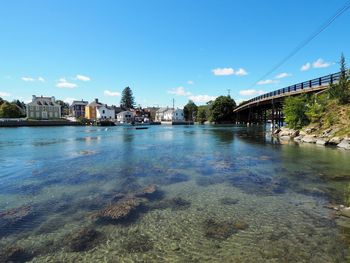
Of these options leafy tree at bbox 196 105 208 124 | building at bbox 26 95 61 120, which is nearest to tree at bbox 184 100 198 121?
leafy tree at bbox 196 105 208 124

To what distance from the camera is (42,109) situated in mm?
110562

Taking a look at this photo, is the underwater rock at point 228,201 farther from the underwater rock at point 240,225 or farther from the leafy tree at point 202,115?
the leafy tree at point 202,115

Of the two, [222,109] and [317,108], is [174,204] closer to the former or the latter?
[317,108]

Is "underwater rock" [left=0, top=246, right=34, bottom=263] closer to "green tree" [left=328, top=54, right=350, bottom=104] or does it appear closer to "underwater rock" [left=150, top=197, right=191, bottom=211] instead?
"underwater rock" [left=150, top=197, right=191, bottom=211]

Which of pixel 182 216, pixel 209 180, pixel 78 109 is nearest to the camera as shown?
pixel 182 216

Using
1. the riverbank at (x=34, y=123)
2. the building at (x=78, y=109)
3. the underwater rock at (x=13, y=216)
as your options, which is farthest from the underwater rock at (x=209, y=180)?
the building at (x=78, y=109)

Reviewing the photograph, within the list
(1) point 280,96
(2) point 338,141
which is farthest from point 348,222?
(1) point 280,96

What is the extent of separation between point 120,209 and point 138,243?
8.36 ft

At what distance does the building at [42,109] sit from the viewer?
108412mm

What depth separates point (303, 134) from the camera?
106 feet

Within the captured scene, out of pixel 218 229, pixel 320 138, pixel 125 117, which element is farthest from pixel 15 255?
pixel 125 117

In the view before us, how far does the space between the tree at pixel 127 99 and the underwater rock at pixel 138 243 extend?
520ft

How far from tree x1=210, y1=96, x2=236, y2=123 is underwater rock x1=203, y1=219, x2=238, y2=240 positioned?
11091cm

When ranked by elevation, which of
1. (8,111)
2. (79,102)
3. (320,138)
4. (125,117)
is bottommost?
(320,138)
